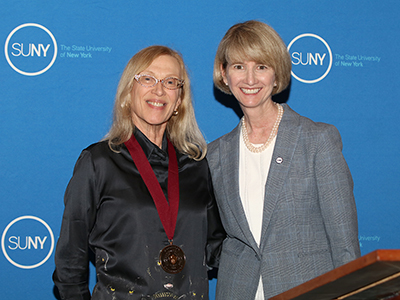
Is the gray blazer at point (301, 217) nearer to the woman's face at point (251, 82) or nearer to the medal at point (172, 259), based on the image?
the woman's face at point (251, 82)

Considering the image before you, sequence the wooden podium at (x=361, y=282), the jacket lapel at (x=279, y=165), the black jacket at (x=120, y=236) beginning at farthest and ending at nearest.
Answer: the jacket lapel at (x=279, y=165)
the black jacket at (x=120, y=236)
the wooden podium at (x=361, y=282)

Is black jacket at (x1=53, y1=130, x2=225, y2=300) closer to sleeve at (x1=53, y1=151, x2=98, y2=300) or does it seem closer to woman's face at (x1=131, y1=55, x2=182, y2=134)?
sleeve at (x1=53, y1=151, x2=98, y2=300)

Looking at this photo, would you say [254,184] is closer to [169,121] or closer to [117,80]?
[169,121]

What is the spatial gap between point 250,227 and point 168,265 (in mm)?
509

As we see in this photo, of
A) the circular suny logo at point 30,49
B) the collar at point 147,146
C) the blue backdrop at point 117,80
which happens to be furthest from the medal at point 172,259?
the circular suny logo at point 30,49

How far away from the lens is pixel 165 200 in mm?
2246

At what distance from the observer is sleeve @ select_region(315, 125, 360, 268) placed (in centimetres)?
218

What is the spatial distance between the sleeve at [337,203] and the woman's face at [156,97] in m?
0.86

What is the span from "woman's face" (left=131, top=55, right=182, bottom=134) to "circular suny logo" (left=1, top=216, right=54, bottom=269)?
47.6 inches

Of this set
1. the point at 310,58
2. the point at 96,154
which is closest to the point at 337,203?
the point at 96,154

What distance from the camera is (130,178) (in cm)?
226

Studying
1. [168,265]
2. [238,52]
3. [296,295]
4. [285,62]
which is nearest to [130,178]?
[168,265]

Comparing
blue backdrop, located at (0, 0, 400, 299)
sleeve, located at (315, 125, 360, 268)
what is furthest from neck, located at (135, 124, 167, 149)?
sleeve, located at (315, 125, 360, 268)

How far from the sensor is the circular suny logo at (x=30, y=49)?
117 inches
